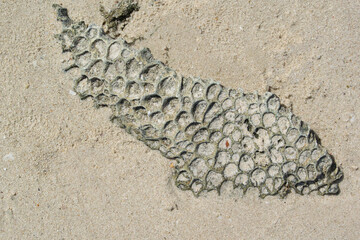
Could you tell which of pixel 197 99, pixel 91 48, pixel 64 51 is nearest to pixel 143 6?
pixel 91 48

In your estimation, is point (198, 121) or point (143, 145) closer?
point (198, 121)

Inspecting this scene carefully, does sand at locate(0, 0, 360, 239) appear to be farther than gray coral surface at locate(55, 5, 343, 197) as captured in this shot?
Yes

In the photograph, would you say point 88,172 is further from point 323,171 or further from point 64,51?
point 323,171

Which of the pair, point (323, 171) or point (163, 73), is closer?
point (163, 73)

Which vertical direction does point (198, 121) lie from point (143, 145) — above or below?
above

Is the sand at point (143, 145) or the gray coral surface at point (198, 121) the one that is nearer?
the gray coral surface at point (198, 121)
